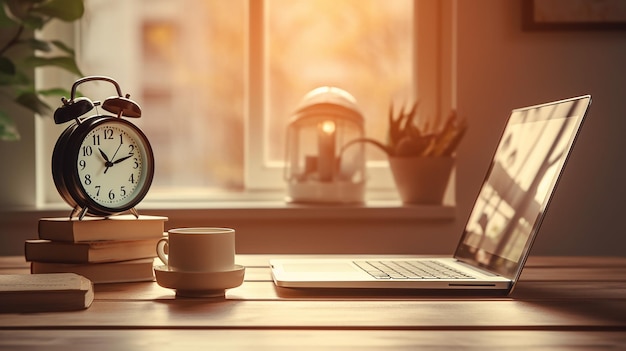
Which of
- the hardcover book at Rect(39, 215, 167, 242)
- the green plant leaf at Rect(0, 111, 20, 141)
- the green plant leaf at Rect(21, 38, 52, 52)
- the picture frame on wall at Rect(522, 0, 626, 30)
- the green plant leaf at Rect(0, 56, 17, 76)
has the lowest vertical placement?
the hardcover book at Rect(39, 215, 167, 242)

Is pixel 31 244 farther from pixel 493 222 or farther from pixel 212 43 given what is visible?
pixel 212 43

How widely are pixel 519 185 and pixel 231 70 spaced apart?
1.35m

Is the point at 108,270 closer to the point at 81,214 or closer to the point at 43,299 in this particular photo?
the point at 81,214

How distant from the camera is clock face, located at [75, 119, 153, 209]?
Answer: 3.62ft

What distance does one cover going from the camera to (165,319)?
0.81 metres

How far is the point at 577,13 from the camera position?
2127 millimetres

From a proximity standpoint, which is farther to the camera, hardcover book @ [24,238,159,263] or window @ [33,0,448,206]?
window @ [33,0,448,206]

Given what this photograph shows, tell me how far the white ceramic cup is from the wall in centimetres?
129

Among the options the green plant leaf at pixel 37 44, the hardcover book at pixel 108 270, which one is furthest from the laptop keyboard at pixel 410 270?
the green plant leaf at pixel 37 44

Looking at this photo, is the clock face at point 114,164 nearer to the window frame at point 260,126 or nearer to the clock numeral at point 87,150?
the clock numeral at point 87,150

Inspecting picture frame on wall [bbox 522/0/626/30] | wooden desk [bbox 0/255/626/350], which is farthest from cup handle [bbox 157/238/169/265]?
picture frame on wall [bbox 522/0/626/30]

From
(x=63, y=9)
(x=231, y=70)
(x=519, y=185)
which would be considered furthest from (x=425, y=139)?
(x=63, y=9)

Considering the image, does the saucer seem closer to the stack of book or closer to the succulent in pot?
the stack of book

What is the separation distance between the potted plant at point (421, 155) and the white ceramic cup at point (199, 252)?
1155 millimetres
